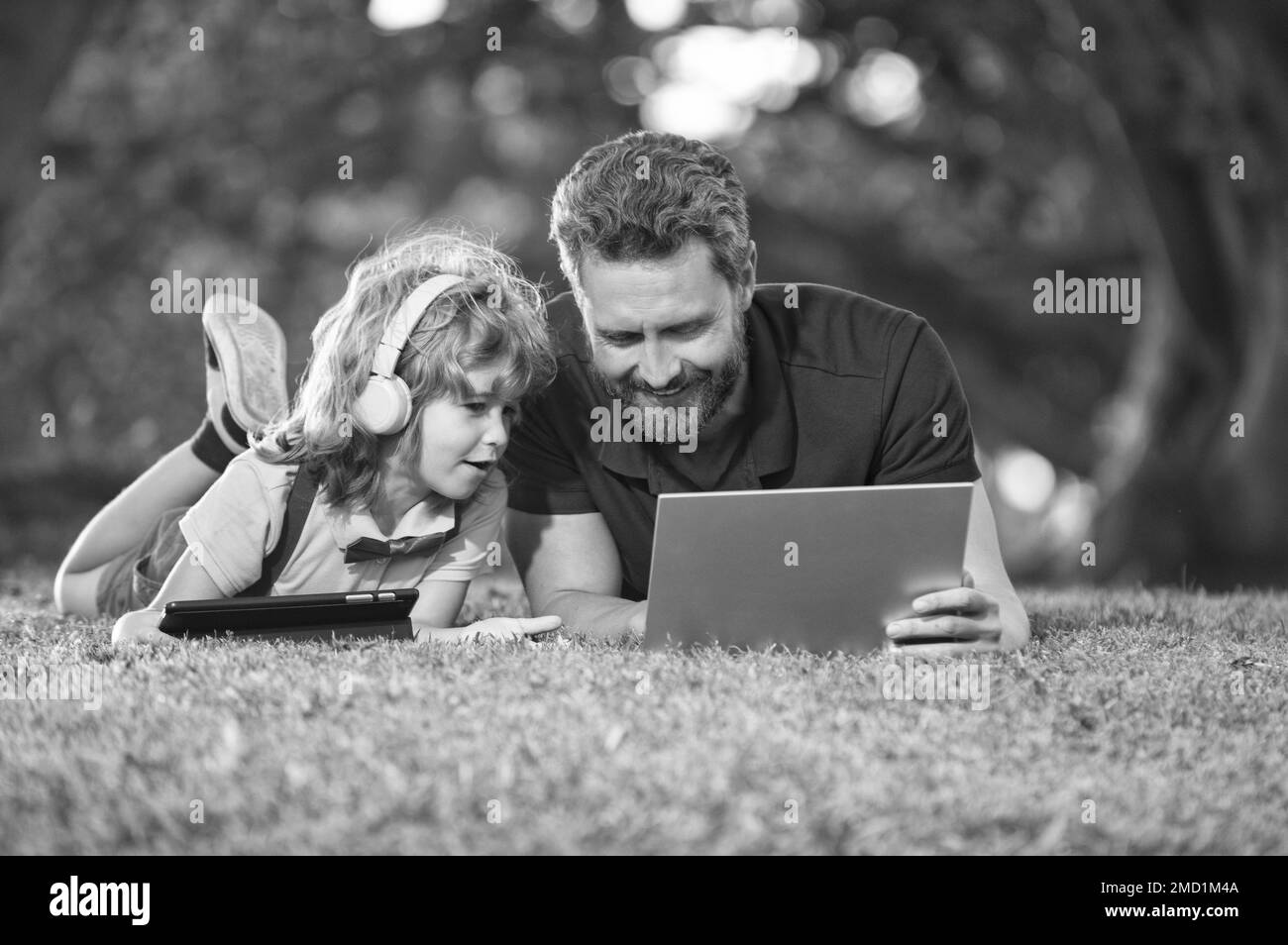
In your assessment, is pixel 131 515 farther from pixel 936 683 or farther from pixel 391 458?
pixel 936 683

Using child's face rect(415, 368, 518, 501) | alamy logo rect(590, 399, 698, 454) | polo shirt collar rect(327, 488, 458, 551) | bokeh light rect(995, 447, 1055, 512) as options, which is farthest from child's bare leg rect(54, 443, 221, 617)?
bokeh light rect(995, 447, 1055, 512)

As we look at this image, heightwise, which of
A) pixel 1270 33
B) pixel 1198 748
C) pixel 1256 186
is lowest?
pixel 1198 748

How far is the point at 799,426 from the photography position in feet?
12.9

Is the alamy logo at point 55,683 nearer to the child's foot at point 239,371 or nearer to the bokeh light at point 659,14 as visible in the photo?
the child's foot at point 239,371

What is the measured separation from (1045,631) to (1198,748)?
4.06 ft

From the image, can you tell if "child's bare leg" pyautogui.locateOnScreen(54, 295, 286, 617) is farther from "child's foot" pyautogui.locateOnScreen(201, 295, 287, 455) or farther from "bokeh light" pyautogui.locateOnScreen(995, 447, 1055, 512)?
"bokeh light" pyautogui.locateOnScreen(995, 447, 1055, 512)

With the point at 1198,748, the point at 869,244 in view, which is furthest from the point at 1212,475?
the point at 869,244

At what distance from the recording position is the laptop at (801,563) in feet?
9.48

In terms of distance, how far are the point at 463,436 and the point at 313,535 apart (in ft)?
1.69

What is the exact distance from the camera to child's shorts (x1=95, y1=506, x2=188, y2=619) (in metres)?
4.25

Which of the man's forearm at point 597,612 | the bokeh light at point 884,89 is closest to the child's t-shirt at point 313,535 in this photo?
the man's forearm at point 597,612

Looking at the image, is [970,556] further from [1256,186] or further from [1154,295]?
[1154,295]
